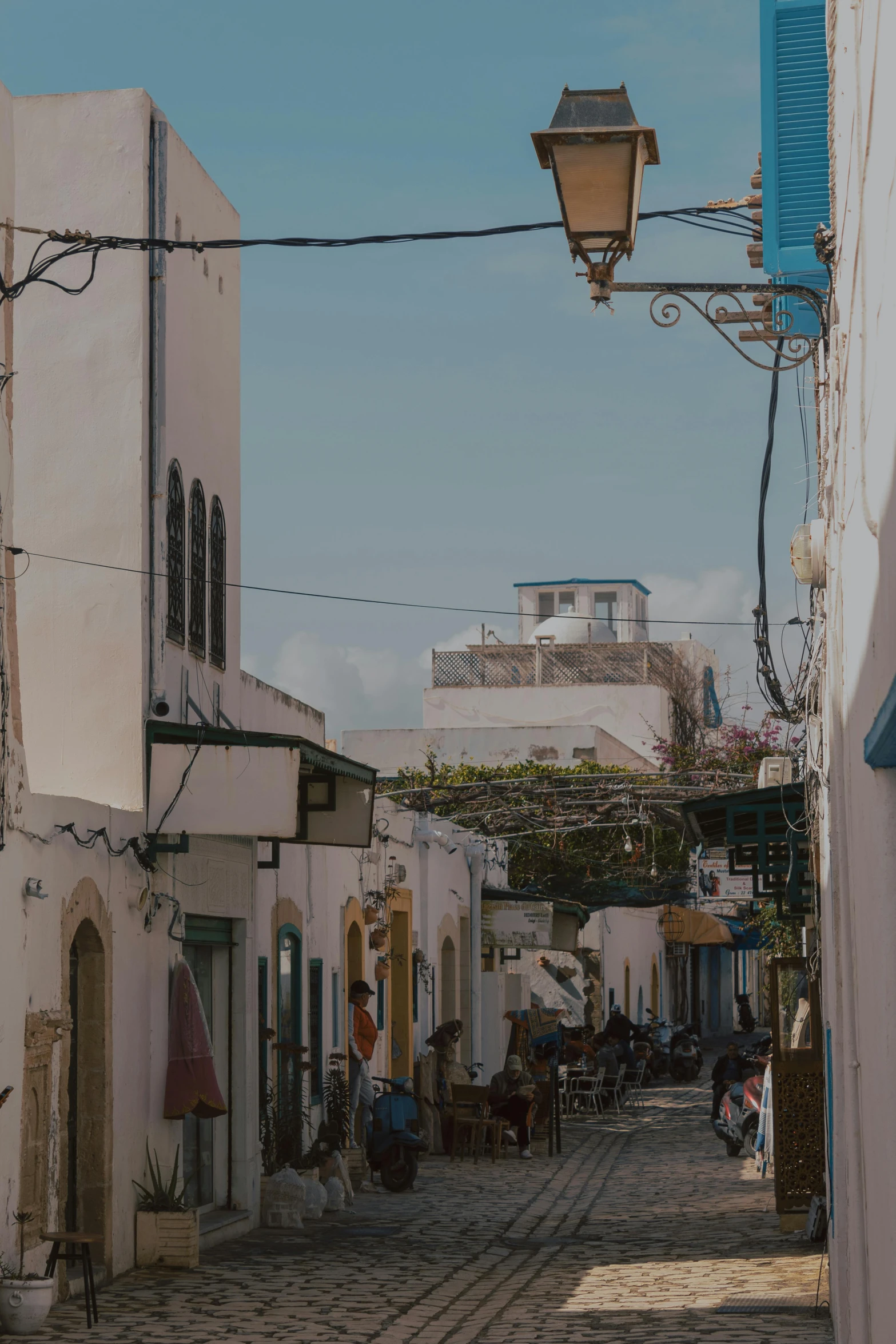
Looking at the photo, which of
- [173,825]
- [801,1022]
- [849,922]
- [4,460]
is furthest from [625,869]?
[849,922]

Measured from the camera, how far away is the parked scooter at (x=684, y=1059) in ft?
111

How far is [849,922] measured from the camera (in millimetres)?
6051

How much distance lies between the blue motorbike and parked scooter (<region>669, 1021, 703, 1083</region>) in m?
18.0

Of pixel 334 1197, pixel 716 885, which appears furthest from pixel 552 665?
pixel 334 1197

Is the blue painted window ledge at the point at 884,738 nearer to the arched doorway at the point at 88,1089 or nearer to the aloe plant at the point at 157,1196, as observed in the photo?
the arched doorway at the point at 88,1089

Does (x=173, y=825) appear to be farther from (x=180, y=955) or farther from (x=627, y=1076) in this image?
(x=627, y=1076)

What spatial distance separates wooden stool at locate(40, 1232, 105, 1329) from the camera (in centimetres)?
952

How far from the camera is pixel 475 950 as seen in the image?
25859 millimetres

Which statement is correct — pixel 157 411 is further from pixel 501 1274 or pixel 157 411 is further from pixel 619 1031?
pixel 619 1031

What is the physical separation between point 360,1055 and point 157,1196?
229 inches

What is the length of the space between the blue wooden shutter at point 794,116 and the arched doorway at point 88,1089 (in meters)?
6.23

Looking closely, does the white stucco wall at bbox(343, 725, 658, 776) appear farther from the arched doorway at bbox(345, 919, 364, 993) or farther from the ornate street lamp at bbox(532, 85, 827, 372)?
the ornate street lamp at bbox(532, 85, 827, 372)

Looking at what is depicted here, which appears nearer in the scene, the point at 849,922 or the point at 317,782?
the point at 849,922

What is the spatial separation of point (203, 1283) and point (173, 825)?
9.84 ft
